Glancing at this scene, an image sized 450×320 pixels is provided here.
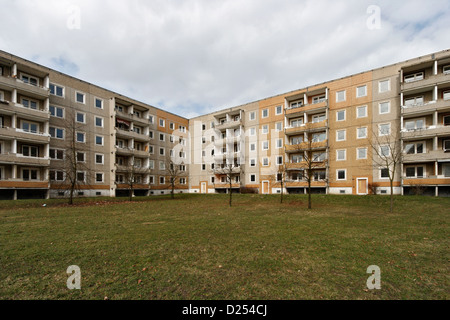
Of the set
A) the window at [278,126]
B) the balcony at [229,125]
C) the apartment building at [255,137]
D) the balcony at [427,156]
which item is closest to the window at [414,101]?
the apartment building at [255,137]

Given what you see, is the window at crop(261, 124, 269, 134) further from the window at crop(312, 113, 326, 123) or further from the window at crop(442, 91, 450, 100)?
the window at crop(442, 91, 450, 100)

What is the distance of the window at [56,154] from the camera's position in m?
30.1

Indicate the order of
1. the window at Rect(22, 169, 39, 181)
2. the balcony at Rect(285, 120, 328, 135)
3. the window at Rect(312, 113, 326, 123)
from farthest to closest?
1. the window at Rect(312, 113, 326, 123)
2. the balcony at Rect(285, 120, 328, 135)
3. the window at Rect(22, 169, 39, 181)

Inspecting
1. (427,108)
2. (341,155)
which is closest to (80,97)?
(341,155)

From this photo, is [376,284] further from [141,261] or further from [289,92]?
[289,92]

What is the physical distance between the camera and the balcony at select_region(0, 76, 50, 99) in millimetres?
25797

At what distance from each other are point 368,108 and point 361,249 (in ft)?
103

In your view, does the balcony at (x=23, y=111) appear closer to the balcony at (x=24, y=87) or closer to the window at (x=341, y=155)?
the balcony at (x=24, y=87)

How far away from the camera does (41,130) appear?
1165 inches

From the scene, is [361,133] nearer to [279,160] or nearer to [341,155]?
[341,155]

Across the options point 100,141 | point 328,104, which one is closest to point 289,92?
point 328,104

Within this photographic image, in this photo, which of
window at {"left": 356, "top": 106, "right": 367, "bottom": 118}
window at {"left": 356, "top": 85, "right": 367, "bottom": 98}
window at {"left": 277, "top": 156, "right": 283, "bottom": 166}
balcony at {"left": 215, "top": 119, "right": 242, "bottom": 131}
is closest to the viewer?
window at {"left": 356, "top": 106, "right": 367, "bottom": 118}

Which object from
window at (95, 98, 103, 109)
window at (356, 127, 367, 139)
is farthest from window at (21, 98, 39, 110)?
window at (356, 127, 367, 139)

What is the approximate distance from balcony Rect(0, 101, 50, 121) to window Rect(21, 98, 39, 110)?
206 cm
